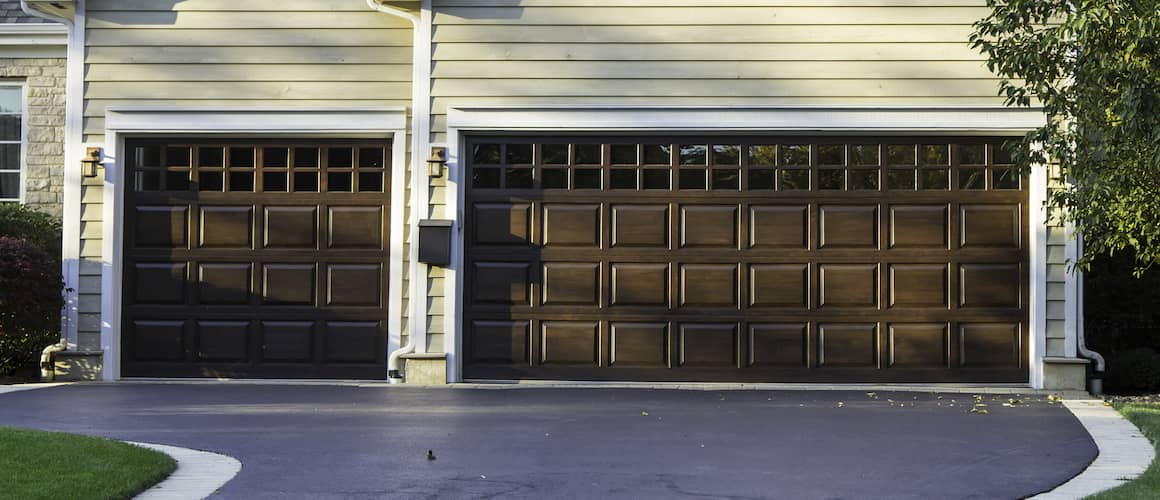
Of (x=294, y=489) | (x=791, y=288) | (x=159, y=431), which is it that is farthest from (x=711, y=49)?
(x=294, y=489)

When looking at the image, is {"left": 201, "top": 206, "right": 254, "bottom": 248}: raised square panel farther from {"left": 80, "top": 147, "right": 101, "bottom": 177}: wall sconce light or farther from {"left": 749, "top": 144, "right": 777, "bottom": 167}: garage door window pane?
{"left": 749, "top": 144, "right": 777, "bottom": 167}: garage door window pane

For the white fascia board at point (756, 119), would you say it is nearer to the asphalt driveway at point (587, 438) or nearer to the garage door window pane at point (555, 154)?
the garage door window pane at point (555, 154)

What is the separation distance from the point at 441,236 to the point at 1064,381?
18.4 feet

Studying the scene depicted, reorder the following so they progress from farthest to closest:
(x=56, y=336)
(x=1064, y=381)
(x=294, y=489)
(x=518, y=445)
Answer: (x=56, y=336), (x=1064, y=381), (x=518, y=445), (x=294, y=489)

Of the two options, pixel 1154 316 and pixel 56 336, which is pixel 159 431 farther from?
pixel 1154 316

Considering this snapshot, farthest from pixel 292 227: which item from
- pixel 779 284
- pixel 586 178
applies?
pixel 779 284

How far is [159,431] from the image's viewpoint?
Result: 809 cm

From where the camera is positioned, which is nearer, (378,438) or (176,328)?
(378,438)

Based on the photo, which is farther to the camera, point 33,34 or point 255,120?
point 33,34

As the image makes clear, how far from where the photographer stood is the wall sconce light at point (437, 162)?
1134 centimetres

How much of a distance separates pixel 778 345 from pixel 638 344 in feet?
4.10

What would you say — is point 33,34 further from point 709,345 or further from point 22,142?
point 709,345

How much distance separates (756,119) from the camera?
1129cm

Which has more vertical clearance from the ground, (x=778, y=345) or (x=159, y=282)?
(x=159, y=282)
